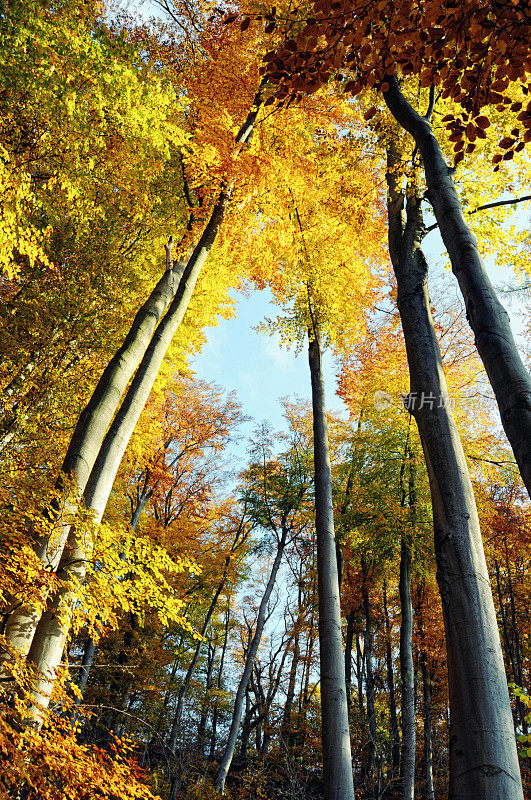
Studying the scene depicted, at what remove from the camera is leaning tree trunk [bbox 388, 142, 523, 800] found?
1832 millimetres

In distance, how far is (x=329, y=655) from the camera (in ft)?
17.0

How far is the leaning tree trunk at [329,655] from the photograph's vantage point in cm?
462

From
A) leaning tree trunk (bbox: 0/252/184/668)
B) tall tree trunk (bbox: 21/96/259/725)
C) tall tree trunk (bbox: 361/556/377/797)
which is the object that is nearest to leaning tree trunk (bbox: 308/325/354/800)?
tall tree trunk (bbox: 21/96/259/725)

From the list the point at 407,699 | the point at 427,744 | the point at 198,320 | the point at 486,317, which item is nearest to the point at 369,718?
the point at 427,744

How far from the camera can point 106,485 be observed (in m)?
4.32

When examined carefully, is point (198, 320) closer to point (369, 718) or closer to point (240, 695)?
point (240, 695)

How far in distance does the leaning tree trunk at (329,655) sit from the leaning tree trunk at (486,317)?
14.1 ft

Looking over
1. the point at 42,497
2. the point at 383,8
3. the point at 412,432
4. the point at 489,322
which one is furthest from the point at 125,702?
the point at 383,8

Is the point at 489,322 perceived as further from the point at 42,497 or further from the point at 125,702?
the point at 125,702

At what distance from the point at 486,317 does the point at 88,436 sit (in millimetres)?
3583

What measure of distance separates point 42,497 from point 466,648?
321 cm

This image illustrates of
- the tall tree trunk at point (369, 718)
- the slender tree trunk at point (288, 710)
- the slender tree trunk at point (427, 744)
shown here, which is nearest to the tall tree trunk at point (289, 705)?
the slender tree trunk at point (288, 710)

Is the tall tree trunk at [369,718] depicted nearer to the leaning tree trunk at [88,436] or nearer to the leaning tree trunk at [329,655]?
the leaning tree trunk at [329,655]

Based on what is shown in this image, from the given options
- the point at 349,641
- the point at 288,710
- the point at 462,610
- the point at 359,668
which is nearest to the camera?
the point at 462,610
